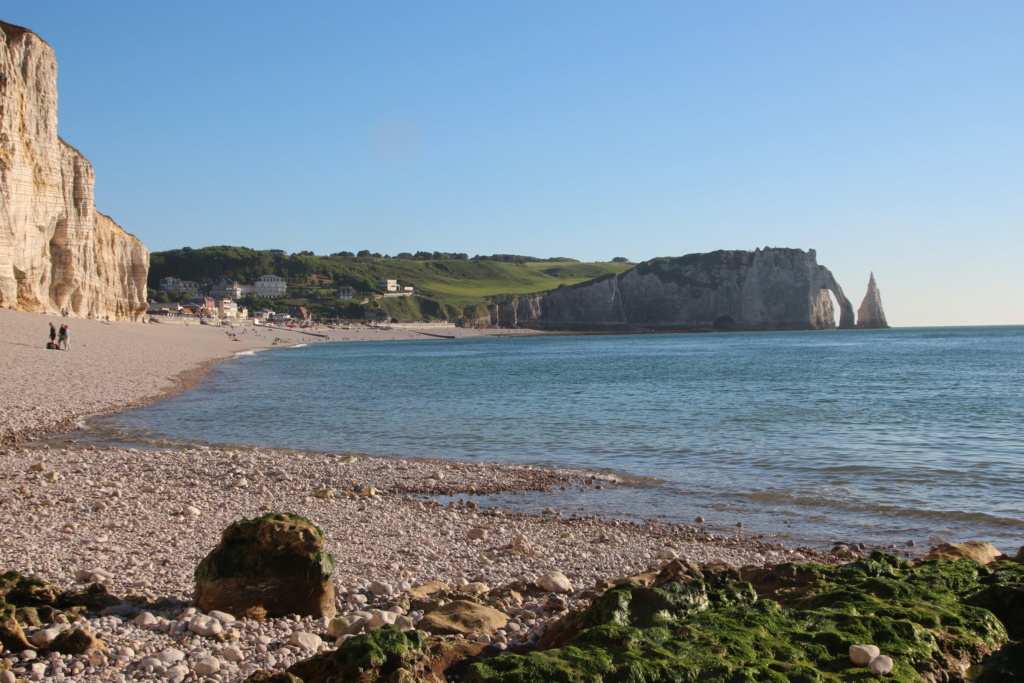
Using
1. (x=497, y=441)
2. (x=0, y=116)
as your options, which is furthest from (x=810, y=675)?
(x=0, y=116)

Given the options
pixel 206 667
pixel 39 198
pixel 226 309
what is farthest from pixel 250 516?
pixel 226 309

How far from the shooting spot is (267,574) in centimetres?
587

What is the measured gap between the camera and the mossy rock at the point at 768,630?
466 cm

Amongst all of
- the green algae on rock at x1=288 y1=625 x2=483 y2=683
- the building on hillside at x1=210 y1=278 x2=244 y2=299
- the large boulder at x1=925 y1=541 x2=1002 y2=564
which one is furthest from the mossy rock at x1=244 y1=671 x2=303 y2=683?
the building on hillside at x1=210 y1=278 x2=244 y2=299

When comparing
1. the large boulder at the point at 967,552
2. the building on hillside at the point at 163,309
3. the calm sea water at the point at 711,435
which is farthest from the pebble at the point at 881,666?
the building on hillside at the point at 163,309

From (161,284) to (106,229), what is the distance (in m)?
106

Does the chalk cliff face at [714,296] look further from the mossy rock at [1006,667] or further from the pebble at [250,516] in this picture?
the mossy rock at [1006,667]

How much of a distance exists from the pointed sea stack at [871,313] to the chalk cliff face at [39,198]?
139 meters

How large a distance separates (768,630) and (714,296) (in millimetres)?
136387

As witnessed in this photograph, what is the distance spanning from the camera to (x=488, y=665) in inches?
181

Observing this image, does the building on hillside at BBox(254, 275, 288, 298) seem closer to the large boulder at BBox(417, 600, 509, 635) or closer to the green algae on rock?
the large boulder at BBox(417, 600, 509, 635)

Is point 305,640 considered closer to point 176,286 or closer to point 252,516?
point 252,516

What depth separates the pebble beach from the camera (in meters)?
5.19

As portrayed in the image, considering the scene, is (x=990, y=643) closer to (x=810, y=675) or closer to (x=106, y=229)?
(x=810, y=675)
